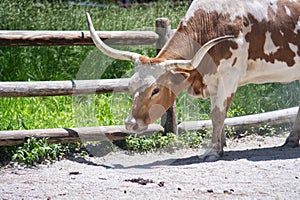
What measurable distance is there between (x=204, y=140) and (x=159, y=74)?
170 cm

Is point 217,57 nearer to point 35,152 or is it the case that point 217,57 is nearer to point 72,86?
point 72,86

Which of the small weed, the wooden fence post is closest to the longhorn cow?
the wooden fence post

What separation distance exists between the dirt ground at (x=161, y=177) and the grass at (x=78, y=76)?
0.53 m

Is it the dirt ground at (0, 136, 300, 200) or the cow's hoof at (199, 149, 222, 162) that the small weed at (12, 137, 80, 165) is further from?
the cow's hoof at (199, 149, 222, 162)

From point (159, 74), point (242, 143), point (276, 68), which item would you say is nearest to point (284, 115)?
point (242, 143)

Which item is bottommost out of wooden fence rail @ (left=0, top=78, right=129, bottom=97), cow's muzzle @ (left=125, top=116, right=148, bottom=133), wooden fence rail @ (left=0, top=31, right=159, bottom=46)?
cow's muzzle @ (left=125, top=116, right=148, bottom=133)

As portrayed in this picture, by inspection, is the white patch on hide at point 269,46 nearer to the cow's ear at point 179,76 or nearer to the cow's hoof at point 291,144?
the cow's ear at point 179,76

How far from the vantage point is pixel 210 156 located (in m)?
6.77

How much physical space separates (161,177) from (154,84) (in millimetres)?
923

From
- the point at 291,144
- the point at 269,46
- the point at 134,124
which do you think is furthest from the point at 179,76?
the point at 291,144

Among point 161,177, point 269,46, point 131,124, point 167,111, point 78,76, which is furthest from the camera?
point 78,76

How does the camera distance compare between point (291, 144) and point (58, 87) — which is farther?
point (291, 144)

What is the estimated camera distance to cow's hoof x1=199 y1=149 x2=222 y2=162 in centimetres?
673

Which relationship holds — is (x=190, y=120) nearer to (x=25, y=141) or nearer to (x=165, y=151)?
(x=165, y=151)
